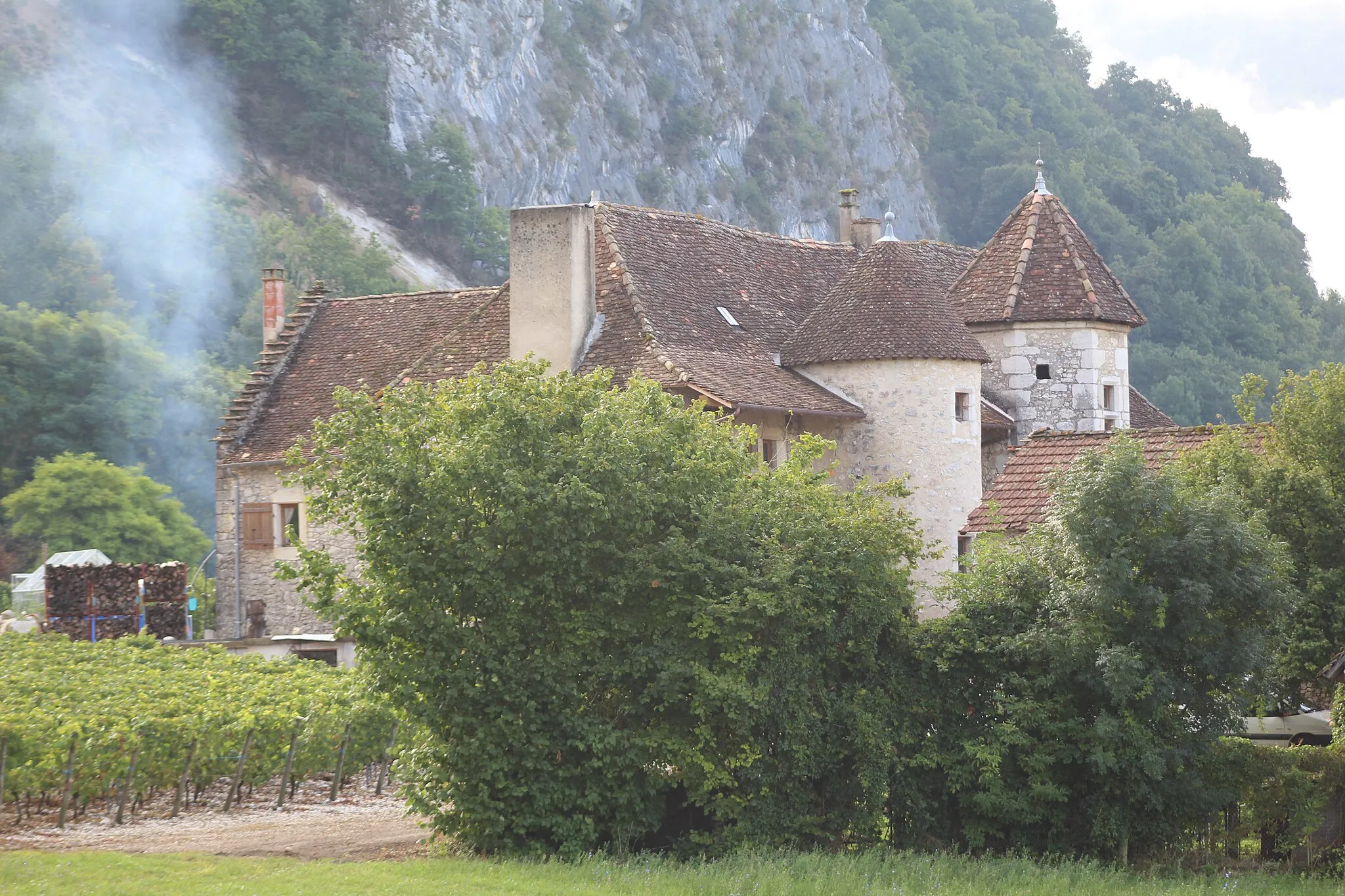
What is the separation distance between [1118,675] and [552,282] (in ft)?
51.5

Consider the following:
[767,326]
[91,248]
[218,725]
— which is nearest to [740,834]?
[218,725]

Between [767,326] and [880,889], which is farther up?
[767,326]

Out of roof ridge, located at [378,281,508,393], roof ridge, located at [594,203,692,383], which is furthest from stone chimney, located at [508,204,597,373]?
roof ridge, located at [378,281,508,393]

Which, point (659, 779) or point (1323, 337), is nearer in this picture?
point (659, 779)

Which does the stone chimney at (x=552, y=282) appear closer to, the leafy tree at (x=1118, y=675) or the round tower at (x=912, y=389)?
the round tower at (x=912, y=389)

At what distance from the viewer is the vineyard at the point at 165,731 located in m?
20.0

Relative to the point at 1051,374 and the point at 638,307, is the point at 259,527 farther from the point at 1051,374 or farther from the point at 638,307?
the point at 1051,374

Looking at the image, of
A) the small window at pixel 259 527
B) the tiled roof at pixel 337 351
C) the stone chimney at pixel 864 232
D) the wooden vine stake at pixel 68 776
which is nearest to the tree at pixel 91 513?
the tiled roof at pixel 337 351

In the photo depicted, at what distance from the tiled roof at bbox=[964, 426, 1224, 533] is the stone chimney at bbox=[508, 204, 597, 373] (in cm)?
790

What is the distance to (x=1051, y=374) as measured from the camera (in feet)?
116

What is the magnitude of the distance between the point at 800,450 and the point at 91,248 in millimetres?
59526

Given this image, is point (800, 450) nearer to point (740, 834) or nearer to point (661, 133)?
point (740, 834)

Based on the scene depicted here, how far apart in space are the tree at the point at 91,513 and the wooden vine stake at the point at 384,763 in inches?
1263

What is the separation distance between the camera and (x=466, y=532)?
18641 mm
